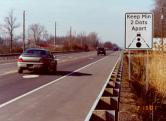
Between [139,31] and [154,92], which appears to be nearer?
[139,31]

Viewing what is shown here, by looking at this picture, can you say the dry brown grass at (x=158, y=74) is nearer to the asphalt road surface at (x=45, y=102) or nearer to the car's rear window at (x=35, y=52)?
the asphalt road surface at (x=45, y=102)

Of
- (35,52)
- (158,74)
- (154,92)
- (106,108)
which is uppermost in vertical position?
(35,52)

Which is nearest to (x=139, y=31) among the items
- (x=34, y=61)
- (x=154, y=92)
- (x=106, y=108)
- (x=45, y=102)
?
(x=154, y=92)

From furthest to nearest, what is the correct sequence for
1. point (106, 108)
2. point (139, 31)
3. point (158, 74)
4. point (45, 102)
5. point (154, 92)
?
point (158, 74)
point (154, 92)
point (139, 31)
point (45, 102)
point (106, 108)

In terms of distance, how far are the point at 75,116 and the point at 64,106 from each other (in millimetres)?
2009

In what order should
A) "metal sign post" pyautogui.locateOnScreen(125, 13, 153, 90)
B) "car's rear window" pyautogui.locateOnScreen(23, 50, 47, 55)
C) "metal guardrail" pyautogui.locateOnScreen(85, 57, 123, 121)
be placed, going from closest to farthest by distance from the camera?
"metal guardrail" pyautogui.locateOnScreen(85, 57, 123, 121)
"metal sign post" pyautogui.locateOnScreen(125, 13, 153, 90)
"car's rear window" pyautogui.locateOnScreen(23, 50, 47, 55)

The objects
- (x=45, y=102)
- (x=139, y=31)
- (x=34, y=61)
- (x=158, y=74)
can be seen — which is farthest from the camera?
(x=34, y=61)

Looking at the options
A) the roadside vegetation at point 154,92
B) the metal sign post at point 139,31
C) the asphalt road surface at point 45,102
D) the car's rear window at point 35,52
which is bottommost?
the asphalt road surface at point 45,102

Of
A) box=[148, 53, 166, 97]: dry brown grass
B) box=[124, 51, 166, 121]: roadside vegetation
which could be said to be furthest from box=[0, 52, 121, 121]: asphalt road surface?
box=[148, 53, 166, 97]: dry brown grass

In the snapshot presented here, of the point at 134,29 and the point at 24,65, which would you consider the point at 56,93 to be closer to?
the point at 134,29

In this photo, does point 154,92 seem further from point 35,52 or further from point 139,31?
point 35,52

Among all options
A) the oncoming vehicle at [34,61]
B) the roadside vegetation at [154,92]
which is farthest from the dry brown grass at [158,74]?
the oncoming vehicle at [34,61]

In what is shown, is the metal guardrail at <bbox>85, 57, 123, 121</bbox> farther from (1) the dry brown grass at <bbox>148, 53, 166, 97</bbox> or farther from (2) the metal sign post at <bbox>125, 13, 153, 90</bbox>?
(1) the dry brown grass at <bbox>148, 53, 166, 97</bbox>

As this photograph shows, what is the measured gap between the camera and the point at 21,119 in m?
11.0
